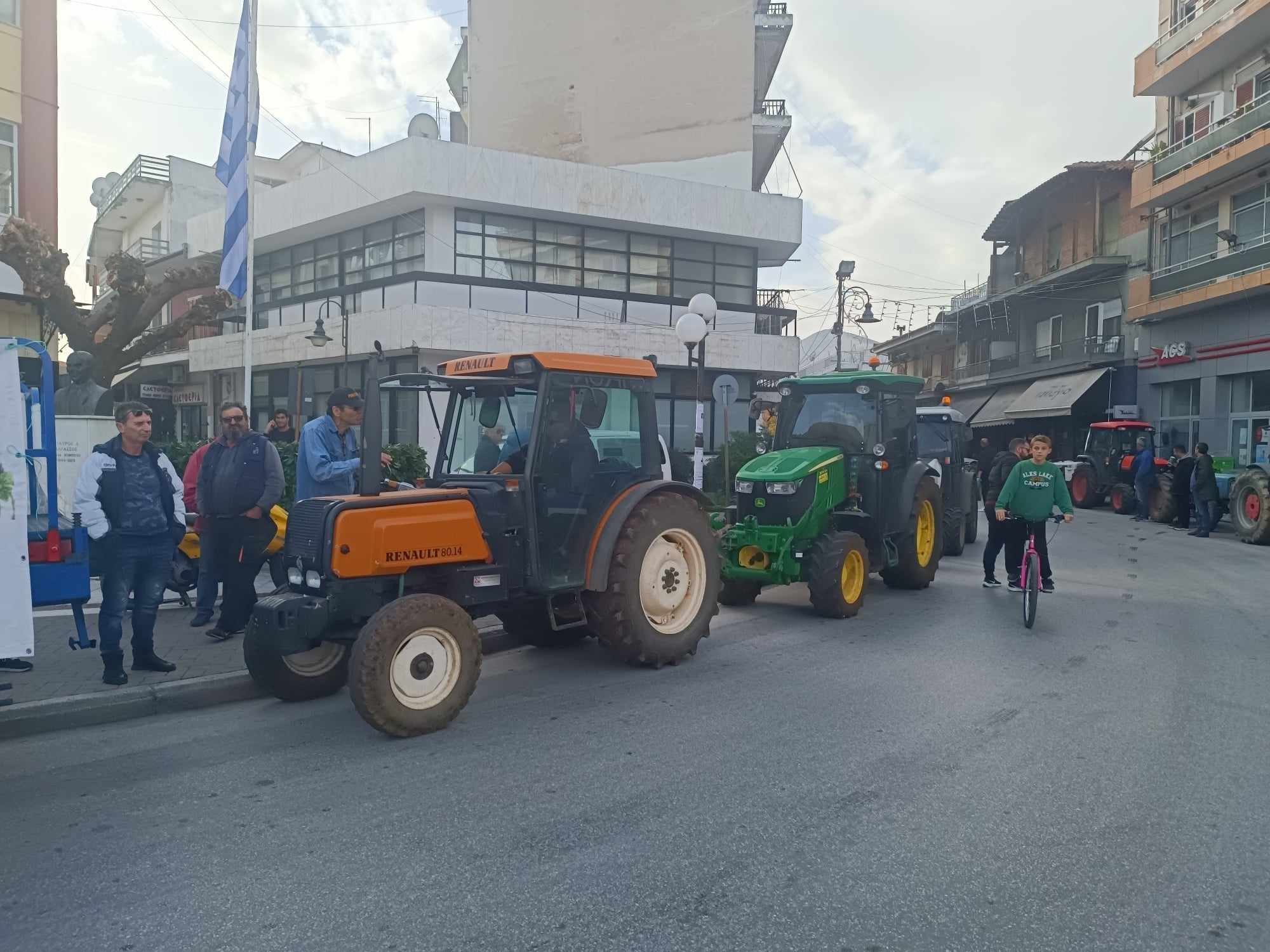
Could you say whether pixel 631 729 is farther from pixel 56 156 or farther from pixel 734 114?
pixel 734 114

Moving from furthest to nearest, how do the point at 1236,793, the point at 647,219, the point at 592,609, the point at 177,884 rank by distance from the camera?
the point at 647,219
the point at 592,609
the point at 1236,793
the point at 177,884

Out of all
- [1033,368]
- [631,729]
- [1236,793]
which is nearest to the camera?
[1236,793]

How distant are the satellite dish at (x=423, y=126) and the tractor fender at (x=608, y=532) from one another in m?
27.1

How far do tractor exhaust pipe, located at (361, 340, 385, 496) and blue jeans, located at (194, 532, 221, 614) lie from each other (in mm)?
2549

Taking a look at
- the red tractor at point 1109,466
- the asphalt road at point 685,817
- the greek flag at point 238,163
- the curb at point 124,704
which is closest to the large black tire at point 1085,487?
the red tractor at point 1109,466

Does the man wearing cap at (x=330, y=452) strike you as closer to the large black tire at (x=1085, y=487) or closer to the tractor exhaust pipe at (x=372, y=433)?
the tractor exhaust pipe at (x=372, y=433)

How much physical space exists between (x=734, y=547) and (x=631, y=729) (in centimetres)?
389

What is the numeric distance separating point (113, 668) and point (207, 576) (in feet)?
5.66

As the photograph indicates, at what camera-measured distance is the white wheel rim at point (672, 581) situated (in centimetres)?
668

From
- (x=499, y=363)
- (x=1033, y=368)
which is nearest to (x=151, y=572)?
(x=499, y=363)

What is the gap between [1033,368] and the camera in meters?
A: 35.5

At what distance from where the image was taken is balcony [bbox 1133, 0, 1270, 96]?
907 inches

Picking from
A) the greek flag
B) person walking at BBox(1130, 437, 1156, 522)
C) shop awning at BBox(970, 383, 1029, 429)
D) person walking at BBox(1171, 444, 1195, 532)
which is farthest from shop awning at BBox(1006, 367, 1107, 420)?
the greek flag

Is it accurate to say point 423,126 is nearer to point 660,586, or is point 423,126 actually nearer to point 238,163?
point 238,163
